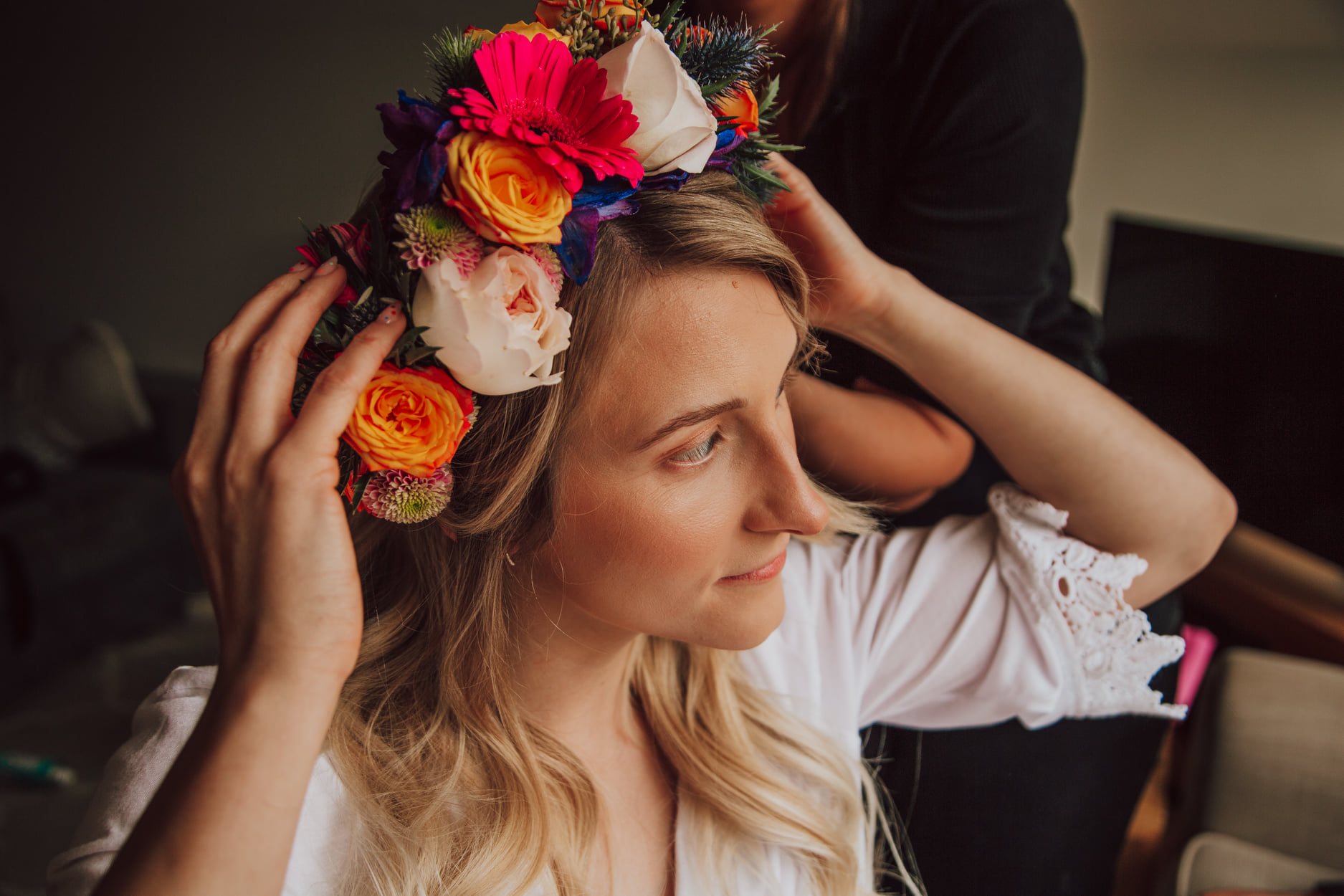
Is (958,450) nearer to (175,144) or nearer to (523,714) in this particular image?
(523,714)

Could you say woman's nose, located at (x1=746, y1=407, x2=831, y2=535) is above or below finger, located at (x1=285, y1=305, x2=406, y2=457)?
below

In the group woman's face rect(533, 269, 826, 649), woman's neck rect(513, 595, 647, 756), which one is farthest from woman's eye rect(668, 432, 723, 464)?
→ woman's neck rect(513, 595, 647, 756)

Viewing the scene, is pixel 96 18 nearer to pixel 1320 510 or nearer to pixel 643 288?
pixel 643 288

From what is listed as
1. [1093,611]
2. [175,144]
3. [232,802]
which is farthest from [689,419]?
[175,144]

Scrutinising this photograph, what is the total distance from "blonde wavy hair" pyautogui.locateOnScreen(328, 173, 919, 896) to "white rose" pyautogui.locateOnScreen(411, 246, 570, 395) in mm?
128

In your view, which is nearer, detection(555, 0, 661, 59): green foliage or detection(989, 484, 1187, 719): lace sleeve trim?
detection(555, 0, 661, 59): green foliage

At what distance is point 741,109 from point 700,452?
339 millimetres

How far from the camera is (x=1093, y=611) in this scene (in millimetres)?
1104

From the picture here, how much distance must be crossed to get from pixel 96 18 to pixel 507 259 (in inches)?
154

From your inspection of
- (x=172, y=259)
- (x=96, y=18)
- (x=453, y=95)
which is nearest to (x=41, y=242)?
(x=172, y=259)

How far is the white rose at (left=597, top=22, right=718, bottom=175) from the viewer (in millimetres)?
753

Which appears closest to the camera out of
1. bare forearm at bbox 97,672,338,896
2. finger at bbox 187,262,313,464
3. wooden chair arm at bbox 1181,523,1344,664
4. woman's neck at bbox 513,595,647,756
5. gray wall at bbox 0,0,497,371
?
bare forearm at bbox 97,672,338,896

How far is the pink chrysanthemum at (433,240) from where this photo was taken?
0.70m

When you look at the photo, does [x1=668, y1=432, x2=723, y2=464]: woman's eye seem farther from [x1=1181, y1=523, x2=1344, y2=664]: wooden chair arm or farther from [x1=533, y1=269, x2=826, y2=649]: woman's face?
[x1=1181, y1=523, x2=1344, y2=664]: wooden chair arm
